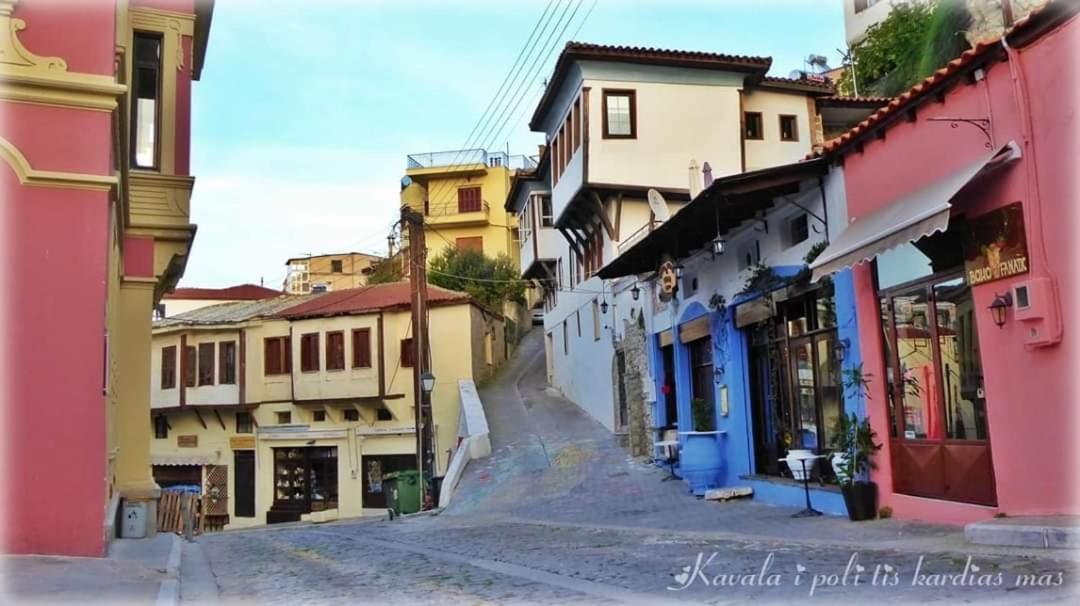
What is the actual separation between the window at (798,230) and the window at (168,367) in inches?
1180

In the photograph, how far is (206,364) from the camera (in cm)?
3606

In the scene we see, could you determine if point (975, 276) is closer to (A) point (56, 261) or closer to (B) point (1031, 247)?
(B) point (1031, 247)

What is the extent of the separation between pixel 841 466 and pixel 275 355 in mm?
27479

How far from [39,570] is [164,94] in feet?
30.0

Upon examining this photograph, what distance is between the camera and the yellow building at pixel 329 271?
5869cm

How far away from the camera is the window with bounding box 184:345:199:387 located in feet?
119

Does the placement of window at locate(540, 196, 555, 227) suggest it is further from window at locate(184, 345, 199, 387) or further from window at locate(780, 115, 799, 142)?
window at locate(184, 345, 199, 387)

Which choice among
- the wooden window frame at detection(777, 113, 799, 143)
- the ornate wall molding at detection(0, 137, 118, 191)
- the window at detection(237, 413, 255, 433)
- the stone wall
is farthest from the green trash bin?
the ornate wall molding at detection(0, 137, 118, 191)

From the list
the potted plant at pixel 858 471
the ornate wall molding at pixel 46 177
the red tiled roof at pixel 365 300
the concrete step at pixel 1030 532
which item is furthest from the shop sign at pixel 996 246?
the red tiled roof at pixel 365 300

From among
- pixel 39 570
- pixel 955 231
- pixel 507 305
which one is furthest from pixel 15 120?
pixel 507 305

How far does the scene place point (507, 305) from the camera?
4603cm

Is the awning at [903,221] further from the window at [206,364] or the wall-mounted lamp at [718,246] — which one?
the window at [206,364]

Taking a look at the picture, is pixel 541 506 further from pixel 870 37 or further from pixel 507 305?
pixel 507 305

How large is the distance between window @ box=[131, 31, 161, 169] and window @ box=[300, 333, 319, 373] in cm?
2041
